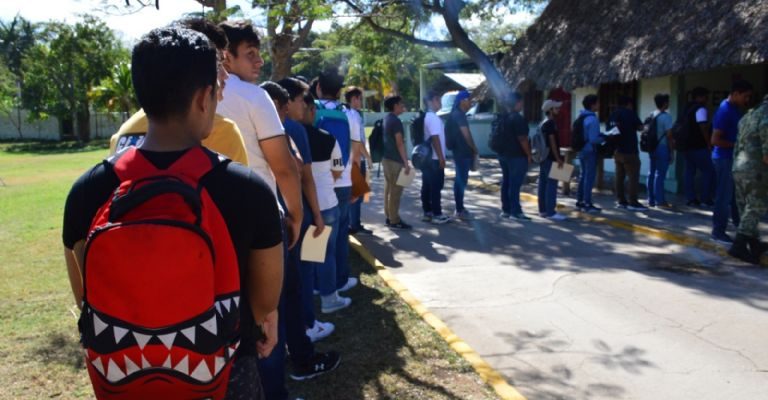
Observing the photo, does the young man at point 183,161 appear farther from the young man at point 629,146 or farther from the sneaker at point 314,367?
the young man at point 629,146

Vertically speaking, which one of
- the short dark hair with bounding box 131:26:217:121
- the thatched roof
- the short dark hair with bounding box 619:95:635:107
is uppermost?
the thatched roof

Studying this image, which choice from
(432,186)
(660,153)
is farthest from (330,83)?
(660,153)

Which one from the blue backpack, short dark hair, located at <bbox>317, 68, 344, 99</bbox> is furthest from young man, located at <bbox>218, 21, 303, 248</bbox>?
short dark hair, located at <bbox>317, 68, 344, 99</bbox>

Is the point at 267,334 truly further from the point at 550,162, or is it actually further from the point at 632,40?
the point at 632,40

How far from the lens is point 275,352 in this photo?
10.5 feet

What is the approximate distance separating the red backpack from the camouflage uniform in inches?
234

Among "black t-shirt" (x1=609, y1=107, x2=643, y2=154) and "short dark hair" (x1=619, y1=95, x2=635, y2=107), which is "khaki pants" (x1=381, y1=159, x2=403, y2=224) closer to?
"black t-shirt" (x1=609, y1=107, x2=643, y2=154)

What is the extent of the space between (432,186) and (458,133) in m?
0.86

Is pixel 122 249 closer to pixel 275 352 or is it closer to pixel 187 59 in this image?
pixel 187 59

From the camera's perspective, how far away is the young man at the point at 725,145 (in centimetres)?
Result: 709

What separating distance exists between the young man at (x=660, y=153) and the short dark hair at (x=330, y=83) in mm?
6110

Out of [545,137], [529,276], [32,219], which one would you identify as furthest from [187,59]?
[32,219]

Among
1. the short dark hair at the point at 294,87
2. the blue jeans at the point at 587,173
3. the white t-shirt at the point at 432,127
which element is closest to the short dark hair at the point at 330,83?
the short dark hair at the point at 294,87

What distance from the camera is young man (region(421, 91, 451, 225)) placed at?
889cm
